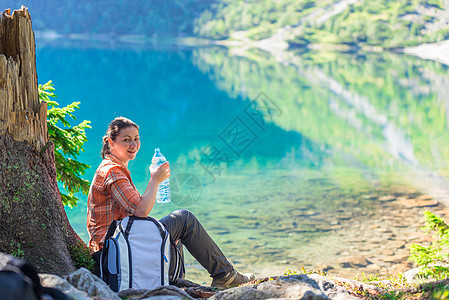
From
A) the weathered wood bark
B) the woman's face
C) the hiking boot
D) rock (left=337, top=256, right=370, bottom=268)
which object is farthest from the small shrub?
rock (left=337, top=256, right=370, bottom=268)

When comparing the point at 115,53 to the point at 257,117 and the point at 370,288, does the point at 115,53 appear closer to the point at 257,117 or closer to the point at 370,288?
the point at 257,117

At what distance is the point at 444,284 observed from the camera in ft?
8.89

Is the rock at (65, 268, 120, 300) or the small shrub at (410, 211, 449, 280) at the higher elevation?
the rock at (65, 268, 120, 300)

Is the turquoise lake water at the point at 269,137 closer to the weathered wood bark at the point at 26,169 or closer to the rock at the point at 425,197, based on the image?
the rock at the point at 425,197

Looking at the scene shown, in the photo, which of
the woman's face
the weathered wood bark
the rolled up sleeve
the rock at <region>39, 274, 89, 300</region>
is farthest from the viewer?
the woman's face

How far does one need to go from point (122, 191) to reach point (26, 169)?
60 cm

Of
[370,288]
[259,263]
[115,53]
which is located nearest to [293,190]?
[259,263]

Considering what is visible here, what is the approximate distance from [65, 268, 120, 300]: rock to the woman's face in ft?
3.51

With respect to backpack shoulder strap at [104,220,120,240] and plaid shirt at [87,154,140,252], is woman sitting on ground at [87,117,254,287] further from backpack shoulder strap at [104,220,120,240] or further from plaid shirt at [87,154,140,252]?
backpack shoulder strap at [104,220,120,240]

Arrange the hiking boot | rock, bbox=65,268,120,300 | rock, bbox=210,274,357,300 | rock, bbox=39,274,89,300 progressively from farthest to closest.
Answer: the hiking boot < rock, bbox=210,274,357,300 < rock, bbox=65,268,120,300 < rock, bbox=39,274,89,300

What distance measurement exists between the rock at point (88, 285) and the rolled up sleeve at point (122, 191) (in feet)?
2.19

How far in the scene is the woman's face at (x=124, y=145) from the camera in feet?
11.4

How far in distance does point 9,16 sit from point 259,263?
230 inches

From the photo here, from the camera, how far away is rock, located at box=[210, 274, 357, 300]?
2721mm
